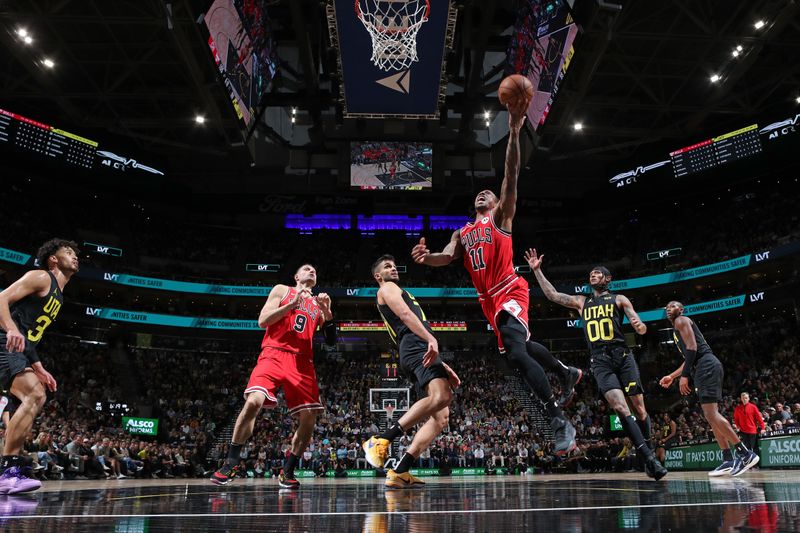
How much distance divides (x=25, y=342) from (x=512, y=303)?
407 cm

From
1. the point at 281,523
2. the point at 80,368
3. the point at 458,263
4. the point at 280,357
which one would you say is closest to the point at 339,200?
the point at 458,263

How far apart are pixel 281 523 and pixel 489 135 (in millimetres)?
27618

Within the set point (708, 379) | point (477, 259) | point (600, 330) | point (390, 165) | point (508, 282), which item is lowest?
point (708, 379)

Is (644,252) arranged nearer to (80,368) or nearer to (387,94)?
(387,94)

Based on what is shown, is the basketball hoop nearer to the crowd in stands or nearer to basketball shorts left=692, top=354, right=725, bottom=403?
basketball shorts left=692, top=354, right=725, bottom=403

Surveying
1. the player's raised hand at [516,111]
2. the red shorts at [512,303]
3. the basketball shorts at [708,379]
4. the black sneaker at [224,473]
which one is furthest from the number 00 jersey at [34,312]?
the basketball shorts at [708,379]

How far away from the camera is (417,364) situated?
5480mm

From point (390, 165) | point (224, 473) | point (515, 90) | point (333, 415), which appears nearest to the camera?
point (515, 90)

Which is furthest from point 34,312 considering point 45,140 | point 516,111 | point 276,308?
point 45,140

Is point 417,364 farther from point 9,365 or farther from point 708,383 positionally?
point 708,383

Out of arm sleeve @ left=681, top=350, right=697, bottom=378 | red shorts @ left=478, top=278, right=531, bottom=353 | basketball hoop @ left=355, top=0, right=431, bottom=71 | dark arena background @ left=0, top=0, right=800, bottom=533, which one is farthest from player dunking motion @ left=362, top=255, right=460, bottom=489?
basketball hoop @ left=355, top=0, right=431, bottom=71

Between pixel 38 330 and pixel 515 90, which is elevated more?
pixel 515 90

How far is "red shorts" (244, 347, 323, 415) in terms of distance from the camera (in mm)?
6055

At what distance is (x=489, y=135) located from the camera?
28.8m
